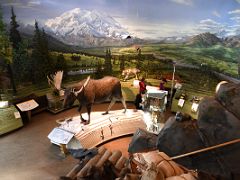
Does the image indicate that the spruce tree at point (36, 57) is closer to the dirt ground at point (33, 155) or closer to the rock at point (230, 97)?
the dirt ground at point (33, 155)

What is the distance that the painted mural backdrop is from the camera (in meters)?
10.8

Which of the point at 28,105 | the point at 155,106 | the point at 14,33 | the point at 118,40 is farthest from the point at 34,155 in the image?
the point at 118,40

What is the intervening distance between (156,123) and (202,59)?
567cm

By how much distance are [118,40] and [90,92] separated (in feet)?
17.8

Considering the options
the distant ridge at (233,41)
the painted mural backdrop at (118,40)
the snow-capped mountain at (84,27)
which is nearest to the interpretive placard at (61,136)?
the painted mural backdrop at (118,40)

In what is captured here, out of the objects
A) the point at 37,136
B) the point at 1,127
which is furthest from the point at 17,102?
the point at 37,136

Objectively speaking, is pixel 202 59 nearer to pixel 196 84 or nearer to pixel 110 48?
pixel 196 84

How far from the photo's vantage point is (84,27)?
1277 cm

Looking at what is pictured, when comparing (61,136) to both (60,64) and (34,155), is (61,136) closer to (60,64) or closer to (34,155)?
(34,155)

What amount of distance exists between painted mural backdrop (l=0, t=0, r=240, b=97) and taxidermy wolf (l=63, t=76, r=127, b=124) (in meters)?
3.81

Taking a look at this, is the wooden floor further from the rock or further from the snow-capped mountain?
the rock

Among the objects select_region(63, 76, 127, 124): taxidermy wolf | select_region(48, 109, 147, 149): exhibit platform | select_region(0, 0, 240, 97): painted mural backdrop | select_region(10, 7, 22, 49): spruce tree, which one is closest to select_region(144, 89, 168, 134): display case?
select_region(48, 109, 147, 149): exhibit platform

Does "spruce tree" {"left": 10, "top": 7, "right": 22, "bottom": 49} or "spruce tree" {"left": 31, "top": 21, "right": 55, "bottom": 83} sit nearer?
"spruce tree" {"left": 10, "top": 7, "right": 22, "bottom": 49}

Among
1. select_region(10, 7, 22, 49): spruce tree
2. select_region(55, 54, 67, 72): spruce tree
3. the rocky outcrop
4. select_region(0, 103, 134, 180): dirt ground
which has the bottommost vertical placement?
select_region(0, 103, 134, 180): dirt ground
